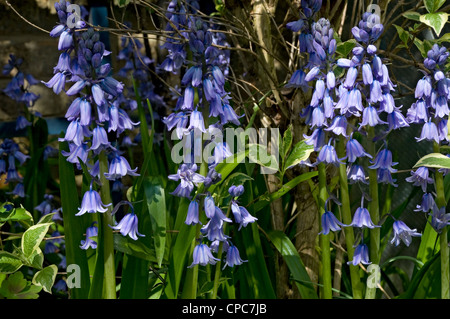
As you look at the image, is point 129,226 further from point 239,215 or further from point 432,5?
point 432,5

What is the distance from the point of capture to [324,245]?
191cm

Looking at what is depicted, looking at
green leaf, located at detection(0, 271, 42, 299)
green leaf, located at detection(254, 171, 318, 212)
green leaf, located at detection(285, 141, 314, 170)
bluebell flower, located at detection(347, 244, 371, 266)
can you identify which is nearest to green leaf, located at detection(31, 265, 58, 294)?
green leaf, located at detection(0, 271, 42, 299)

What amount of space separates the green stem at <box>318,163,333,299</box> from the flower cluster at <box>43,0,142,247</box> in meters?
0.58

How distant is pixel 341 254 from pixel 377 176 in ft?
1.74

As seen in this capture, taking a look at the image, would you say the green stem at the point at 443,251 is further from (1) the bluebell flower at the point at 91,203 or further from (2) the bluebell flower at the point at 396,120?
A: (1) the bluebell flower at the point at 91,203

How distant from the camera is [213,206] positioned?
1642 mm

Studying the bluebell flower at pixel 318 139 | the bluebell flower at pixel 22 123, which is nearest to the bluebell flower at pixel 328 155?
the bluebell flower at pixel 318 139

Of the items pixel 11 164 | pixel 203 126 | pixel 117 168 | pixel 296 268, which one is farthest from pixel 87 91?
pixel 11 164

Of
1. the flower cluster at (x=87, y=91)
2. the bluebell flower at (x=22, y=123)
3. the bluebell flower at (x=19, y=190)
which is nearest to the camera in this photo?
the flower cluster at (x=87, y=91)

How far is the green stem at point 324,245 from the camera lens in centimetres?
186

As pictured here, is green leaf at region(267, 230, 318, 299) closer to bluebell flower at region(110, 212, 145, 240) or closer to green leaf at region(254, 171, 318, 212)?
green leaf at region(254, 171, 318, 212)

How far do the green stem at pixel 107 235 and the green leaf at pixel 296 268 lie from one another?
0.57m
